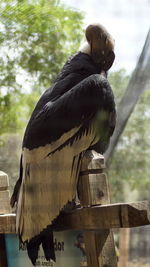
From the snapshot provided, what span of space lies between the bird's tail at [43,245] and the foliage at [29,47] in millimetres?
256

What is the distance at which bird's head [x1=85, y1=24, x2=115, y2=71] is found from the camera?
2.64 feet

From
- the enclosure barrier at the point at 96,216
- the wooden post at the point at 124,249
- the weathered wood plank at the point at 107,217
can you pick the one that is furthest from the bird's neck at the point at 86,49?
the wooden post at the point at 124,249

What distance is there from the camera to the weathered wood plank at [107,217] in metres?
0.64

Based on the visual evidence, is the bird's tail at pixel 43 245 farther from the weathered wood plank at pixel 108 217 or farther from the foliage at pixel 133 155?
the foliage at pixel 133 155

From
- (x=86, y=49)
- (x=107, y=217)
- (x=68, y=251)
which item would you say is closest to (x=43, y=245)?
→ (x=68, y=251)

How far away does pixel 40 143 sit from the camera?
31.5 inches

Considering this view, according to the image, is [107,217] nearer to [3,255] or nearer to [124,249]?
[3,255]

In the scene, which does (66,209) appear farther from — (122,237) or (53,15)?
(122,237)

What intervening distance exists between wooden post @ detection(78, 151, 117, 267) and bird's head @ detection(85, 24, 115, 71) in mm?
194

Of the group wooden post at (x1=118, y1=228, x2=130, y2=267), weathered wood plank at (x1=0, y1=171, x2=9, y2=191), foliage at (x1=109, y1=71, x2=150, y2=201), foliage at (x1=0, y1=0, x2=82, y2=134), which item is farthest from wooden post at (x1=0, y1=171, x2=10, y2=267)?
wooden post at (x1=118, y1=228, x2=130, y2=267)

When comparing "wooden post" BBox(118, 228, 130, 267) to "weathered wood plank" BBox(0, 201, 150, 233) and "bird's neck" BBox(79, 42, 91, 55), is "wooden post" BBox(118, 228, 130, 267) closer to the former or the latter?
"weathered wood plank" BBox(0, 201, 150, 233)

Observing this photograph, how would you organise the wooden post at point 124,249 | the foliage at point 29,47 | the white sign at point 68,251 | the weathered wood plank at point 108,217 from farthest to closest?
the wooden post at point 124,249
the foliage at point 29,47
the white sign at point 68,251
the weathered wood plank at point 108,217

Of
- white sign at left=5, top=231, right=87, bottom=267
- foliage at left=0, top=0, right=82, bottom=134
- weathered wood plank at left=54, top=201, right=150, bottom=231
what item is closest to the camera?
weathered wood plank at left=54, top=201, right=150, bottom=231

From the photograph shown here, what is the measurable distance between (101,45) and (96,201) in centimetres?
29
